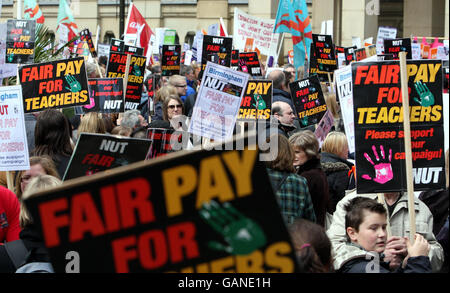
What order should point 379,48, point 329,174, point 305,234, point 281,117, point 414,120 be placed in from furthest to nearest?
point 379,48 → point 281,117 → point 329,174 → point 414,120 → point 305,234

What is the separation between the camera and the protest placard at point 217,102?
7.79m

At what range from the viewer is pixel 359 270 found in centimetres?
464

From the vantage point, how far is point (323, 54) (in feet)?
51.3

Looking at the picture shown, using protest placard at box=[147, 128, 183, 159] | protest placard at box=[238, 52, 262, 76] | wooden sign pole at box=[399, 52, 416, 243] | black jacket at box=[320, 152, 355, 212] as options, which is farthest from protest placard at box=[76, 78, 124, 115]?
wooden sign pole at box=[399, 52, 416, 243]

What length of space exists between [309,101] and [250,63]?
5.73 meters

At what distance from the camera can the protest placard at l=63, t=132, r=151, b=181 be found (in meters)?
5.04

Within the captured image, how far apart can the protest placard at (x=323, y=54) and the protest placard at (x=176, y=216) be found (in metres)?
13.2

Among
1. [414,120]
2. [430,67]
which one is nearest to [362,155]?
[414,120]

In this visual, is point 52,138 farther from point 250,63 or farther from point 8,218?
point 250,63

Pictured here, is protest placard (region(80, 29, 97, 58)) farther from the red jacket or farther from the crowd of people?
the red jacket

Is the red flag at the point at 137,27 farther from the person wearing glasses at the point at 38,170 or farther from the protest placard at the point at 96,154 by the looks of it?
the protest placard at the point at 96,154

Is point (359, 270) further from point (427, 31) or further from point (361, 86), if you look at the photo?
point (427, 31)
